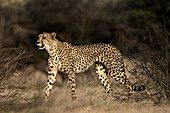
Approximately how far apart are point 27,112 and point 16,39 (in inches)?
409

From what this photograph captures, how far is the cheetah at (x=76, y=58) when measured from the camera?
7203mm

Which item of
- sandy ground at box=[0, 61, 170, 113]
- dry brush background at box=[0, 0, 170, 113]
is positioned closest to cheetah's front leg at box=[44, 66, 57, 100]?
dry brush background at box=[0, 0, 170, 113]

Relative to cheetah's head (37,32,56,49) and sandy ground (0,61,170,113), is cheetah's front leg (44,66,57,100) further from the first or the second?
sandy ground (0,61,170,113)

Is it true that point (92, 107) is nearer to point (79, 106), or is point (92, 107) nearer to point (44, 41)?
point (79, 106)

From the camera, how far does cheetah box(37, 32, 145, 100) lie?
720 centimetres

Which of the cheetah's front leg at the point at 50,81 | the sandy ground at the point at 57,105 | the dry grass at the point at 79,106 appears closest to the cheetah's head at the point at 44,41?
the cheetah's front leg at the point at 50,81

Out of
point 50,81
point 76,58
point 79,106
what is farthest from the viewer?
point 76,58

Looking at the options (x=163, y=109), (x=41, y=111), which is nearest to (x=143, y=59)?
(x=163, y=109)

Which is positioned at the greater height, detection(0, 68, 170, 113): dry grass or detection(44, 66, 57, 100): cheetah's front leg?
detection(44, 66, 57, 100): cheetah's front leg

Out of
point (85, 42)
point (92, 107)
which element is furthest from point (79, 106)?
point (85, 42)

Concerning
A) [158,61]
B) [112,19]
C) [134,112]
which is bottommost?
[134,112]

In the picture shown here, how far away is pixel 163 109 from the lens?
18.1 ft

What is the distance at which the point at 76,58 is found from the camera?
24.8 feet

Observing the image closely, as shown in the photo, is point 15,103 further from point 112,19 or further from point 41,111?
point 112,19
